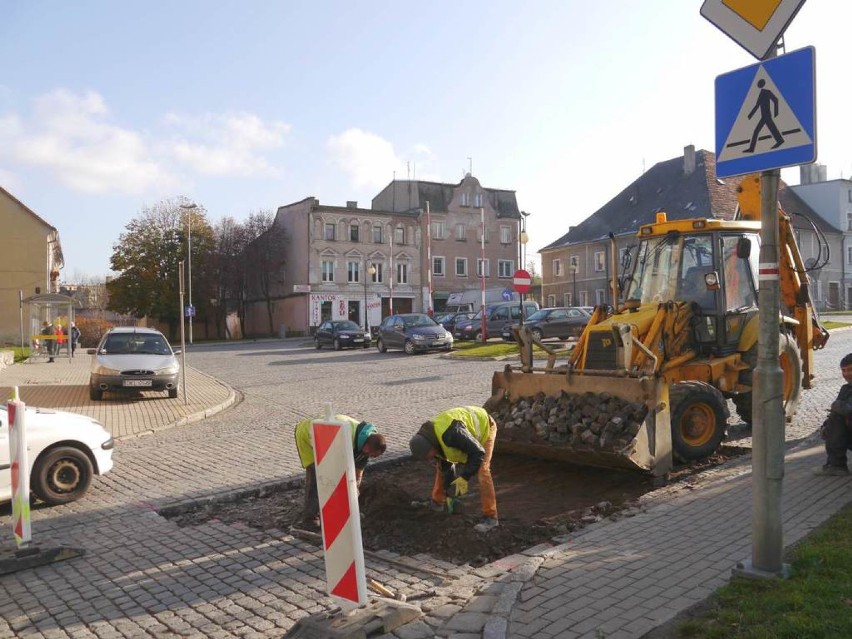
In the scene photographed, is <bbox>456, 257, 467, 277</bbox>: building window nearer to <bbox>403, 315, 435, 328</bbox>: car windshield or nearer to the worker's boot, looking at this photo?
<bbox>403, 315, 435, 328</bbox>: car windshield

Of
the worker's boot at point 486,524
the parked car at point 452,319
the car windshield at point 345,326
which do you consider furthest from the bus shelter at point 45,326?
the worker's boot at point 486,524

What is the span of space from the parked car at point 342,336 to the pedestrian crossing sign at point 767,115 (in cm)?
3295

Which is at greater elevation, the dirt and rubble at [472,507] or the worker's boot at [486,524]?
the worker's boot at [486,524]

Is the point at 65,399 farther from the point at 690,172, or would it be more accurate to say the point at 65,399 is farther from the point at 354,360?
the point at 690,172

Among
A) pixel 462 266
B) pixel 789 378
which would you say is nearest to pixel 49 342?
pixel 789 378

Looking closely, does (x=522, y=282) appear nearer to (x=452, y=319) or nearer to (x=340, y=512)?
(x=452, y=319)

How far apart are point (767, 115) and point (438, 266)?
2377 inches

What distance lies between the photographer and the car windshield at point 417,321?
1254 inches

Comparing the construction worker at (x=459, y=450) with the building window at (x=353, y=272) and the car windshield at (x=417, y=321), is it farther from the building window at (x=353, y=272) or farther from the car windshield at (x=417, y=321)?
the building window at (x=353, y=272)

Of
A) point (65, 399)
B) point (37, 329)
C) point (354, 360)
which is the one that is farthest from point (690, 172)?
point (65, 399)

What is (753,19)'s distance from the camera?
4617 millimetres

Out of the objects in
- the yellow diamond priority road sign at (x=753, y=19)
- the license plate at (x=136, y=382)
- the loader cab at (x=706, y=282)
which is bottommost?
the license plate at (x=136, y=382)

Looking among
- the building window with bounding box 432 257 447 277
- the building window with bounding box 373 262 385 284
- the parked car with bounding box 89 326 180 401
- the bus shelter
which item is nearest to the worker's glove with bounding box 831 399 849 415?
the parked car with bounding box 89 326 180 401

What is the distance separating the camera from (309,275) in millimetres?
59594
